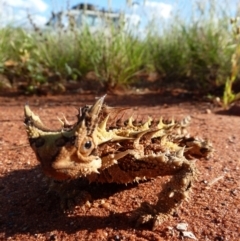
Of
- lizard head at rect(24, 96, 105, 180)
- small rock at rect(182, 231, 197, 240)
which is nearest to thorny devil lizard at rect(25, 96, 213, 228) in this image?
lizard head at rect(24, 96, 105, 180)

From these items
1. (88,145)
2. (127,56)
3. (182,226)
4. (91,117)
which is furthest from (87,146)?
(127,56)

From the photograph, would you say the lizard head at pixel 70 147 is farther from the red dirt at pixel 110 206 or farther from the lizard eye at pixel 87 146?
the red dirt at pixel 110 206

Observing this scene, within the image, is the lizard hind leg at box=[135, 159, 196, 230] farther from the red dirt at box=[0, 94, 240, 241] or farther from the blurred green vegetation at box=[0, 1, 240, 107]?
the blurred green vegetation at box=[0, 1, 240, 107]

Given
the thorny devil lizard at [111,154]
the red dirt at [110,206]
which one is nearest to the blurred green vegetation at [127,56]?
the red dirt at [110,206]

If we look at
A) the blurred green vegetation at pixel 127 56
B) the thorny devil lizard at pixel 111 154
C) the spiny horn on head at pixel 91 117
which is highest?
the spiny horn on head at pixel 91 117

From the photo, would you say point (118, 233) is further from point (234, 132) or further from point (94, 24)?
point (94, 24)

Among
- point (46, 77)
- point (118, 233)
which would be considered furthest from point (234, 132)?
point (46, 77)

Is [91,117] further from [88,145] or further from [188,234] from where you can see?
[188,234]
